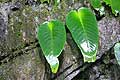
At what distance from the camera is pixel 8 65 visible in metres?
1.73

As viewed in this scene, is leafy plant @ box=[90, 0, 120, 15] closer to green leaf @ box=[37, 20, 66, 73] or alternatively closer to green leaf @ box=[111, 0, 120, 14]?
green leaf @ box=[111, 0, 120, 14]

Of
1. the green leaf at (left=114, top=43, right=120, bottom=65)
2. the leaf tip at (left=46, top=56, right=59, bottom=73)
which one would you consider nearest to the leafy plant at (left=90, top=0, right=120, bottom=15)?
the green leaf at (left=114, top=43, right=120, bottom=65)

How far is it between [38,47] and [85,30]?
334mm

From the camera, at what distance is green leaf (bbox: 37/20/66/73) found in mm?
1574

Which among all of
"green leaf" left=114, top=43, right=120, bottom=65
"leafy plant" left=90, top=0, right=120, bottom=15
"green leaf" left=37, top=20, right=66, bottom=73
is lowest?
"green leaf" left=114, top=43, right=120, bottom=65

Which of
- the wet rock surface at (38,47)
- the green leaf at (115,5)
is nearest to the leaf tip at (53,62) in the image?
the wet rock surface at (38,47)

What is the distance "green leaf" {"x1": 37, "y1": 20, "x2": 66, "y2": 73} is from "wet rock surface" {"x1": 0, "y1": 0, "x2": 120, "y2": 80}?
4.9 inches

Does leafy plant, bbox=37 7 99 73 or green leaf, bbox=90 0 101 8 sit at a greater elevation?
green leaf, bbox=90 0 101 8

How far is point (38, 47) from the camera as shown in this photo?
1751 mm

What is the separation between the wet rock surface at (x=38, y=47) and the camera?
1.73 metres

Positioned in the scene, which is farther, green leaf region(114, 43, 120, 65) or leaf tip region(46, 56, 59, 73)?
green leaf region(114, 43, 120, 65)

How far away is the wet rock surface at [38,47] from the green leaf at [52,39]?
0.41 feet

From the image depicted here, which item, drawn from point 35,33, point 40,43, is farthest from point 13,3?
point 40,43

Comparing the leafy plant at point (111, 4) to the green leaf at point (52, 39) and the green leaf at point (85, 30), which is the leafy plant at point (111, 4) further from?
the green leaf at point (52, 39)
